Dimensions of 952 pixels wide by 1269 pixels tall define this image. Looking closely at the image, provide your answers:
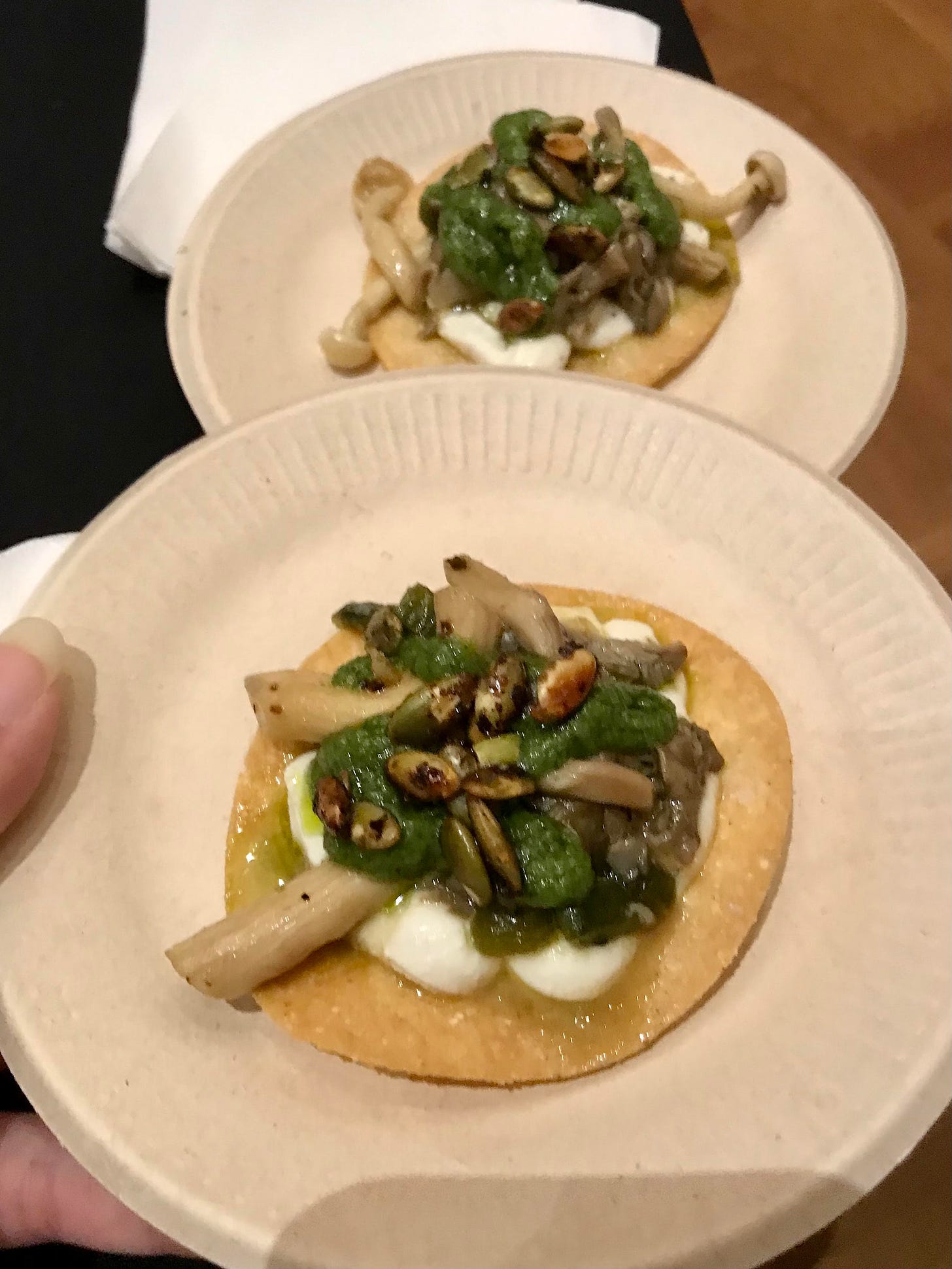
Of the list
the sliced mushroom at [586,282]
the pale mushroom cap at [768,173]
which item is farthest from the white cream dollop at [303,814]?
the pale mushroom cap at [768,173]

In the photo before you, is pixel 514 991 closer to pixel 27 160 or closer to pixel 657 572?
pixel 657 572

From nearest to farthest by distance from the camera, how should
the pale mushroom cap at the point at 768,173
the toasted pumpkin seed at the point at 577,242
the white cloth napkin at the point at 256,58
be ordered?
1. the toasted pumpkin seed at the point at 577,242
2. the pale mushroom cap at the point at 768,173
3. the white cloth napkin at the point at 256,58

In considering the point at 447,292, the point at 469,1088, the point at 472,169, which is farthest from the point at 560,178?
the point at 469,1088

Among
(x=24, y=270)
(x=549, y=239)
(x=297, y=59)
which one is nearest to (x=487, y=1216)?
(x=549, y=239)

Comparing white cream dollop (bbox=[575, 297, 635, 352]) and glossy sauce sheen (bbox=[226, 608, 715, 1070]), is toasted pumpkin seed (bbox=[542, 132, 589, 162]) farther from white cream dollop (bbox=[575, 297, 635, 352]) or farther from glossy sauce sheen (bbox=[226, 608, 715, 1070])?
glossy sauce sheen (bbox=[226, 608, 715, 1070])

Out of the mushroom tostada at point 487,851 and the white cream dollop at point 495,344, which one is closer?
the mushroom tostada at point 487,851

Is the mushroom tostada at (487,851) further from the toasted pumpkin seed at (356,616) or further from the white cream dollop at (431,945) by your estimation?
the toasted pumpkin seed at (356,616)

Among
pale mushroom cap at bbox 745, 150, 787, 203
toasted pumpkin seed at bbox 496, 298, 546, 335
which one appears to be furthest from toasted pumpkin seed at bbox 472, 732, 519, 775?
pale mushroom cap at bbox 745, 150, 787, 203
